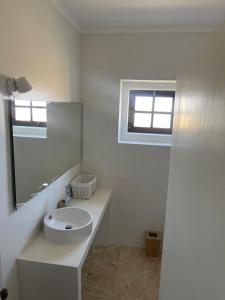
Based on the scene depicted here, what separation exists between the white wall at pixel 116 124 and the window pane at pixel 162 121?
11.4 inches

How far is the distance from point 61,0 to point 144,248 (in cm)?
255

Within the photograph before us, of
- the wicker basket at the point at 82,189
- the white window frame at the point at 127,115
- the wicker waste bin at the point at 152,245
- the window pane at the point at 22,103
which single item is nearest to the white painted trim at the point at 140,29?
the white window frame at the point at 127,115

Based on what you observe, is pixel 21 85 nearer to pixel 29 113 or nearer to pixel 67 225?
→ pixel 29 113

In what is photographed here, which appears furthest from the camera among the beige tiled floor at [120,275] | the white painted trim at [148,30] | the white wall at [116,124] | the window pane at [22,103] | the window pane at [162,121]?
the window pane at [162,121]

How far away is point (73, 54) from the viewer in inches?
86.9

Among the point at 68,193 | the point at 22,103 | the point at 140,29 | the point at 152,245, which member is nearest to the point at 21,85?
the point at 22,103

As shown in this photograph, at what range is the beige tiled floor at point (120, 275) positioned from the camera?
206cm

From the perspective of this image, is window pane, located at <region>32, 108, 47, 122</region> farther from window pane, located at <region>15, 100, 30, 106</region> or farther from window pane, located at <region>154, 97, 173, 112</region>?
window pane, located at <region>154, 97, 173, 112</region>

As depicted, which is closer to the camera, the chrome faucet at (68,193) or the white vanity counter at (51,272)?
the white vanity counter at (51,272)

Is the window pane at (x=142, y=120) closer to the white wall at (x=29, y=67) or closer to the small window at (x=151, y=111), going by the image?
the small window at (x=151, y=111)

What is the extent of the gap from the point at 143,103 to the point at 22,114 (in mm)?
1495

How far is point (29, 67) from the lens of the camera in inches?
56.2

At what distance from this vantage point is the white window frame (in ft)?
8.04

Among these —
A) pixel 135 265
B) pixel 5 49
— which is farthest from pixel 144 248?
pixel 5 49
